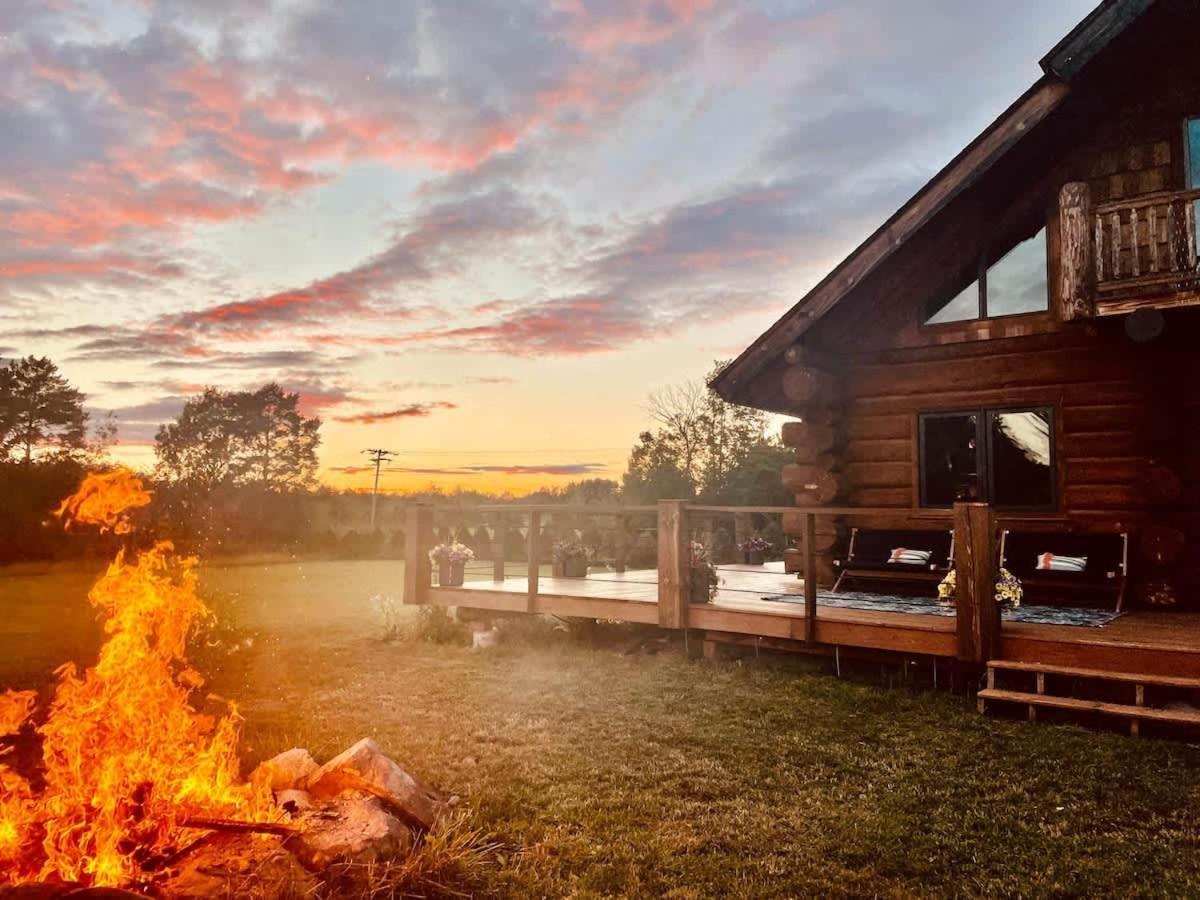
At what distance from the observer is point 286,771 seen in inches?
193

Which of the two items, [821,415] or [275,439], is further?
[275,439]

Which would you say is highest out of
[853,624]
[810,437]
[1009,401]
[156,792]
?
[1009,401]

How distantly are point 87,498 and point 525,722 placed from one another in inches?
155

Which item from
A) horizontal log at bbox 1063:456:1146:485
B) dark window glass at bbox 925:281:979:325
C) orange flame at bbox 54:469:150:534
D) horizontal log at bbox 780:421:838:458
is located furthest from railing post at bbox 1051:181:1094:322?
orange flame at bbox 54:469:150:534

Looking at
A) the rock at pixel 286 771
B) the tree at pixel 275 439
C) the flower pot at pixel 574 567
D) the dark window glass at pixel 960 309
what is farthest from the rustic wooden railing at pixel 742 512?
the tree at pixel 275 439

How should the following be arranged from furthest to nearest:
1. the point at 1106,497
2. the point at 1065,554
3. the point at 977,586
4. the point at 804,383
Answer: the point at 804,383 < the point at 1106,497 < the point at 1065,554 < the point at 977,586

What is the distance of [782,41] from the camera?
464 inches

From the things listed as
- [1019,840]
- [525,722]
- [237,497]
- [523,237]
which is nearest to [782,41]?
[523,237]

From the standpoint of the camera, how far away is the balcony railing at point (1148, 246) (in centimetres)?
884

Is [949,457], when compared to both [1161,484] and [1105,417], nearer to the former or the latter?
[1105,417]

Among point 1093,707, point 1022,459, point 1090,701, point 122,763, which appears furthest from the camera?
point 1022,459

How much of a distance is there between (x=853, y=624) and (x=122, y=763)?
6.61 meters

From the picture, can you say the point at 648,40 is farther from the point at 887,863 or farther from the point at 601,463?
the point at 601,463

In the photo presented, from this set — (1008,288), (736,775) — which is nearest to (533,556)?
(736,775)
